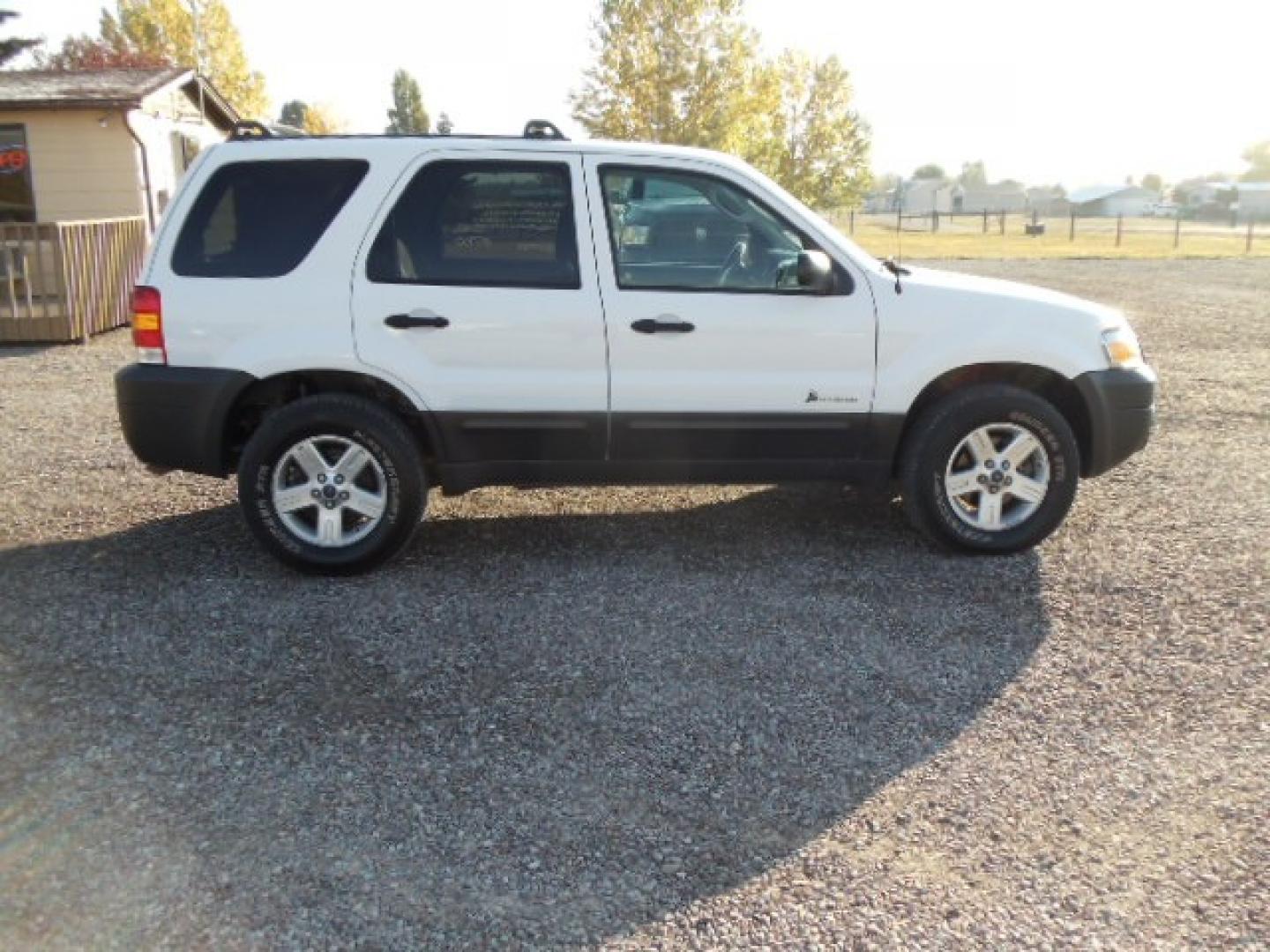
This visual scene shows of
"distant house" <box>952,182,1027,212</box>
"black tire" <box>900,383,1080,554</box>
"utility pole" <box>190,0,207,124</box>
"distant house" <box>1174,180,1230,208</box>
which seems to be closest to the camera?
"black tire" <box>900,383,1080,554</box>

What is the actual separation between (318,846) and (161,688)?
1248 millimetres

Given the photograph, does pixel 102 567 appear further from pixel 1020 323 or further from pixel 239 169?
pixel 1020 323

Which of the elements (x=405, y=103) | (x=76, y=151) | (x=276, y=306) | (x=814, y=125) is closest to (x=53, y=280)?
(x=76, y=151)

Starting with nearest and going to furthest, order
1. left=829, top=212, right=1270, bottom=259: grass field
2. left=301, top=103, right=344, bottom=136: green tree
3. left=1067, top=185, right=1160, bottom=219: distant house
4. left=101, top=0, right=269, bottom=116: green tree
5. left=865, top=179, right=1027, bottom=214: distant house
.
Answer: left=829, top=212, right=1270, bottom=259: grass field < left=101, top=0, right=269, bottom=116: green tree < left=301, top=103, right=344, bottom=136: green tree < left=865, top=179, right=1027, bottom=214: distant house < left=1067, top=185, right=1160, bottom=219: distant house

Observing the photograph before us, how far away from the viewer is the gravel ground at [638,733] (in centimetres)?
267

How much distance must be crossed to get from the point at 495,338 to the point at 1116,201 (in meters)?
124

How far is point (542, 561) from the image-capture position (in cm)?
511

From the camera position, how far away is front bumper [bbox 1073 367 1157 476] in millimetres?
4977

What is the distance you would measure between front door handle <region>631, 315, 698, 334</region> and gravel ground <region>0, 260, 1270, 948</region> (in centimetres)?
112

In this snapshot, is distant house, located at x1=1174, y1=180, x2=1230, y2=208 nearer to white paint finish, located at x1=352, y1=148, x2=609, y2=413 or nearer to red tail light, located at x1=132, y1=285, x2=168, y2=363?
white paint finish, located at x1=352, y1=148, x2=609, y2=413

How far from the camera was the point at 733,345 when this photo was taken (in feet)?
15.6

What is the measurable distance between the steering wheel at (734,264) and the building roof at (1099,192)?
118368 mm

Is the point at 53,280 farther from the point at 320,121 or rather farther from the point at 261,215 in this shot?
the point at 320,121

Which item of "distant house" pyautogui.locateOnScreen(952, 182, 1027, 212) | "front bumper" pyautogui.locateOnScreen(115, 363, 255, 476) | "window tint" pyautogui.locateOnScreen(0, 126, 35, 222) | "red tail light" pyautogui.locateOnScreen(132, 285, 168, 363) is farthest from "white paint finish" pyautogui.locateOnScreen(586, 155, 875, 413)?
"distant house" pyautogui.locateOnScreen(952, 182, 1027, 212)
